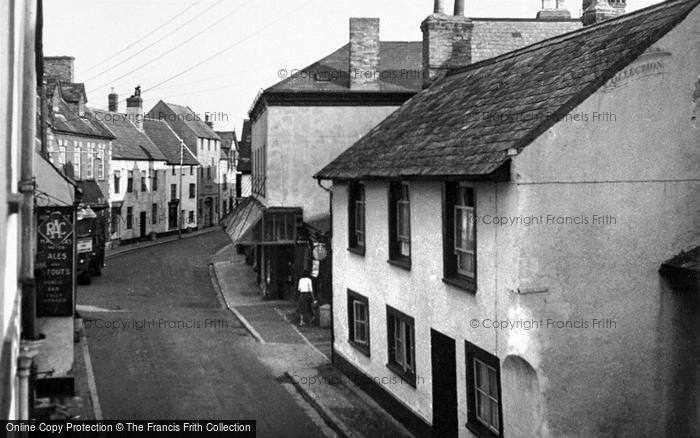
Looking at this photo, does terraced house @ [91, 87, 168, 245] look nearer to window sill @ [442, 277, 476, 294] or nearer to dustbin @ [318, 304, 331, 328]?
dustbin @ [318, 304, 331, 328]

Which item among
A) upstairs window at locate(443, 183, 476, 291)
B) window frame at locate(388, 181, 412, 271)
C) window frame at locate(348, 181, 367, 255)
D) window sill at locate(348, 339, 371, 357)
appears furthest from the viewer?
window frame at locate(348, 181, 367, 255)

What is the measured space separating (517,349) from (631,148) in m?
3.24

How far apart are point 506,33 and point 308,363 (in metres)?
16.1

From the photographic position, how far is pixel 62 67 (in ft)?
159

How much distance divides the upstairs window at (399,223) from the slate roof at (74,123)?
95.8 feet

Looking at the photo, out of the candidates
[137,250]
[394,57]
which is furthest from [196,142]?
[394,57]

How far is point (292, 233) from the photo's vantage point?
29.0 metres

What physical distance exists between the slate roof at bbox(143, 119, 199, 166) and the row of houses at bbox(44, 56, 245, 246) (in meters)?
0.08

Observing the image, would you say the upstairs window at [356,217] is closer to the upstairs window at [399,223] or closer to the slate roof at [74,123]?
the upstairs window at [399,223]

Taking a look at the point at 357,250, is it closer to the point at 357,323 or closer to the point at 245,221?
the point at 357,323

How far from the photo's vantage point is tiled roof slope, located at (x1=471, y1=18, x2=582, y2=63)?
1188 inches

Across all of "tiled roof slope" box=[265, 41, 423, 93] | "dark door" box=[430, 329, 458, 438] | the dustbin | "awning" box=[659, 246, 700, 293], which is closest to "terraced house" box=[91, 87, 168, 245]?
"tiled roof slope" box=[265, 41, 423, 93]

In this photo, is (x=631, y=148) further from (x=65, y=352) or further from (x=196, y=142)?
(x=196, y=142)

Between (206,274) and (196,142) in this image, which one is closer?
(206,274)
